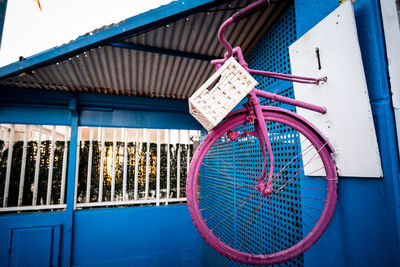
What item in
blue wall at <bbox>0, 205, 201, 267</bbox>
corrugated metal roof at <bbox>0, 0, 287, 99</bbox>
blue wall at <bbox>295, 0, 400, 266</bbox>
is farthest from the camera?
blue wall at <bbox>0, 205, 201, 267</bbox>

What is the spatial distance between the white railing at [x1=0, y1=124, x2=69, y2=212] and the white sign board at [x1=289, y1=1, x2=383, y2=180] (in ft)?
14.7

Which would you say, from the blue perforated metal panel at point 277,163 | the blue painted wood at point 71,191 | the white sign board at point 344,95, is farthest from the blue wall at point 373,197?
the blue painted wood at point 71,191

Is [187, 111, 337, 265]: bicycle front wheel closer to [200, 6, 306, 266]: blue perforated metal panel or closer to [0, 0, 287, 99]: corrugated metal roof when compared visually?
[200, 6, 306, 266]: blue perforated metal panel

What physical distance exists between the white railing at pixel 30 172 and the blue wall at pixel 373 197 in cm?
451

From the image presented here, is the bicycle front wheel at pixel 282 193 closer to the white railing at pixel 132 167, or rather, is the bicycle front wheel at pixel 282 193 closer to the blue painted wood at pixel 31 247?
the white railing at pixel 132 167

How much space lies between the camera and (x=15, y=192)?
3.54 meters

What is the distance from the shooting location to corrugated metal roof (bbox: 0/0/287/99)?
1.95 m

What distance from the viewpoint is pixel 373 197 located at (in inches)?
42.0

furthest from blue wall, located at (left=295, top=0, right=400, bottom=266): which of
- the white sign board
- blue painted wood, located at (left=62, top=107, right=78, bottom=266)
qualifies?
blue painted wood, located at (left=62, top=107, right=78, bottom=266)

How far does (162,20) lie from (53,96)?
9.77ft

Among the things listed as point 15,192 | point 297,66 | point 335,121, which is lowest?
point 15,192

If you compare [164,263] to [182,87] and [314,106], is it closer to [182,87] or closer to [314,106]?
[182,87]

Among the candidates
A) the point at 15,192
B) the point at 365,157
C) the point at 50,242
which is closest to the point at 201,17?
the point at 365,157

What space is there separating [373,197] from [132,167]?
4.05 meters
